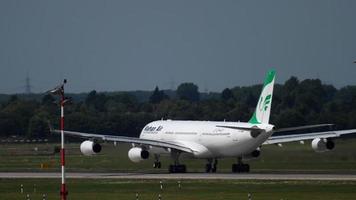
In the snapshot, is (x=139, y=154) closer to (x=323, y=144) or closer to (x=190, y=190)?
(x=323, y=144)

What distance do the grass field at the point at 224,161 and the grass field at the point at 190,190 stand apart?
15470mm

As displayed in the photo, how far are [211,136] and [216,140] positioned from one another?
2.71 feet

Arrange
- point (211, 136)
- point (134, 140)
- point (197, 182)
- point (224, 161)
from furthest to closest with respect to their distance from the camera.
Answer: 1. point (224, 161)
2. point (211, 136)
3. point (134, 140)
4. point (197, 182)

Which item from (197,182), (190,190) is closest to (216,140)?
(197,182)

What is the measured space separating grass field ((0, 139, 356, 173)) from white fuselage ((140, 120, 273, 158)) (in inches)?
103

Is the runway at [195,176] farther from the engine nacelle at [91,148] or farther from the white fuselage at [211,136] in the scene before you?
the white fuselage at [211,136]

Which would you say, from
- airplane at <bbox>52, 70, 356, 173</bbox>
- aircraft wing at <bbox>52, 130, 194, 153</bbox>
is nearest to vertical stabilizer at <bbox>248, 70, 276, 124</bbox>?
airplane at <bbox>52, 70, 356, 173</bbox>

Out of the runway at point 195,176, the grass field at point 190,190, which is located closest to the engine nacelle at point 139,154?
the runway at point 195,176

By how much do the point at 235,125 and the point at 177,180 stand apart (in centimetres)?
1058

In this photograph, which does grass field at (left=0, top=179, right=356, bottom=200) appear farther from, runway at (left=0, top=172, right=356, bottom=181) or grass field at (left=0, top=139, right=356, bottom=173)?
grass field at (left=0, top=139, right=356, bottom=173)

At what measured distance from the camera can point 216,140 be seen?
91375 mm

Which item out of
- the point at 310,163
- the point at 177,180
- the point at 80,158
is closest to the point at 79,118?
the point at 80,158

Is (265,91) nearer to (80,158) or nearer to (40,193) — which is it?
(40,193)

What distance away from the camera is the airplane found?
87.9 meters
